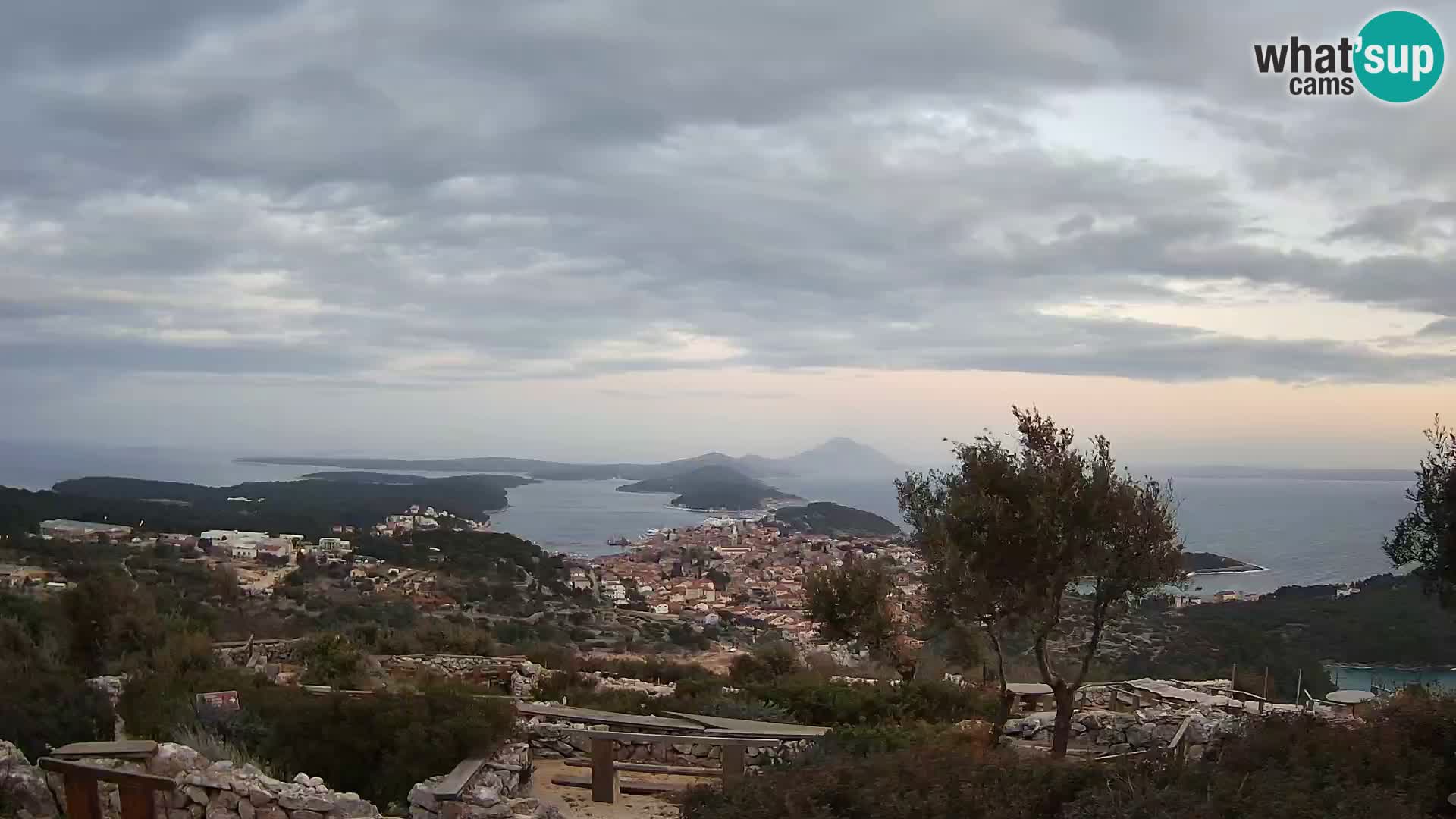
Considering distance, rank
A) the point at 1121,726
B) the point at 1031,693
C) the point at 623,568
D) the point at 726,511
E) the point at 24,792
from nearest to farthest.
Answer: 1. the point at 24,792
2. the point at 1121,726
3. the point at 1031,693
4. the point at 623,568
5. the point at 726,511

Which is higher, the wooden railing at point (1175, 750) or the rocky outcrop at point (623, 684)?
the wooden railing at point (1175, 750)

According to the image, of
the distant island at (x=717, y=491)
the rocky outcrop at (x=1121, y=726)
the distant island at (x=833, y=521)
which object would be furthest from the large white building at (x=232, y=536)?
the distant island at (x=717, y=491)

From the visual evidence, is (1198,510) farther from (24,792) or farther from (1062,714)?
(24,792)

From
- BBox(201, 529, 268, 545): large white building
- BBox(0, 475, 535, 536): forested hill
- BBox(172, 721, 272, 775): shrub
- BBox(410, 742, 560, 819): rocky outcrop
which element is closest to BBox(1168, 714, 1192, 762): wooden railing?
BBox(410, 742, 560, 819): rocky outcrop

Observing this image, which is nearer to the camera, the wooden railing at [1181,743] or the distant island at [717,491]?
the wooden railing at [1181,743]

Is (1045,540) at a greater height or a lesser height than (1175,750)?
greater

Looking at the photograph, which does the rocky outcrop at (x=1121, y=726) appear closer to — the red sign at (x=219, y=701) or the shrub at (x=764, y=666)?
the shrub at (x=764, y=666)

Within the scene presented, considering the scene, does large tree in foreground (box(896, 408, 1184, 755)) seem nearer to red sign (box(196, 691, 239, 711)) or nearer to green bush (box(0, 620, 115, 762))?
red sign (box(196, 691, 239, 711))

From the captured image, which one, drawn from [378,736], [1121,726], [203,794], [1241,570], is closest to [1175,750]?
[1121,726]
